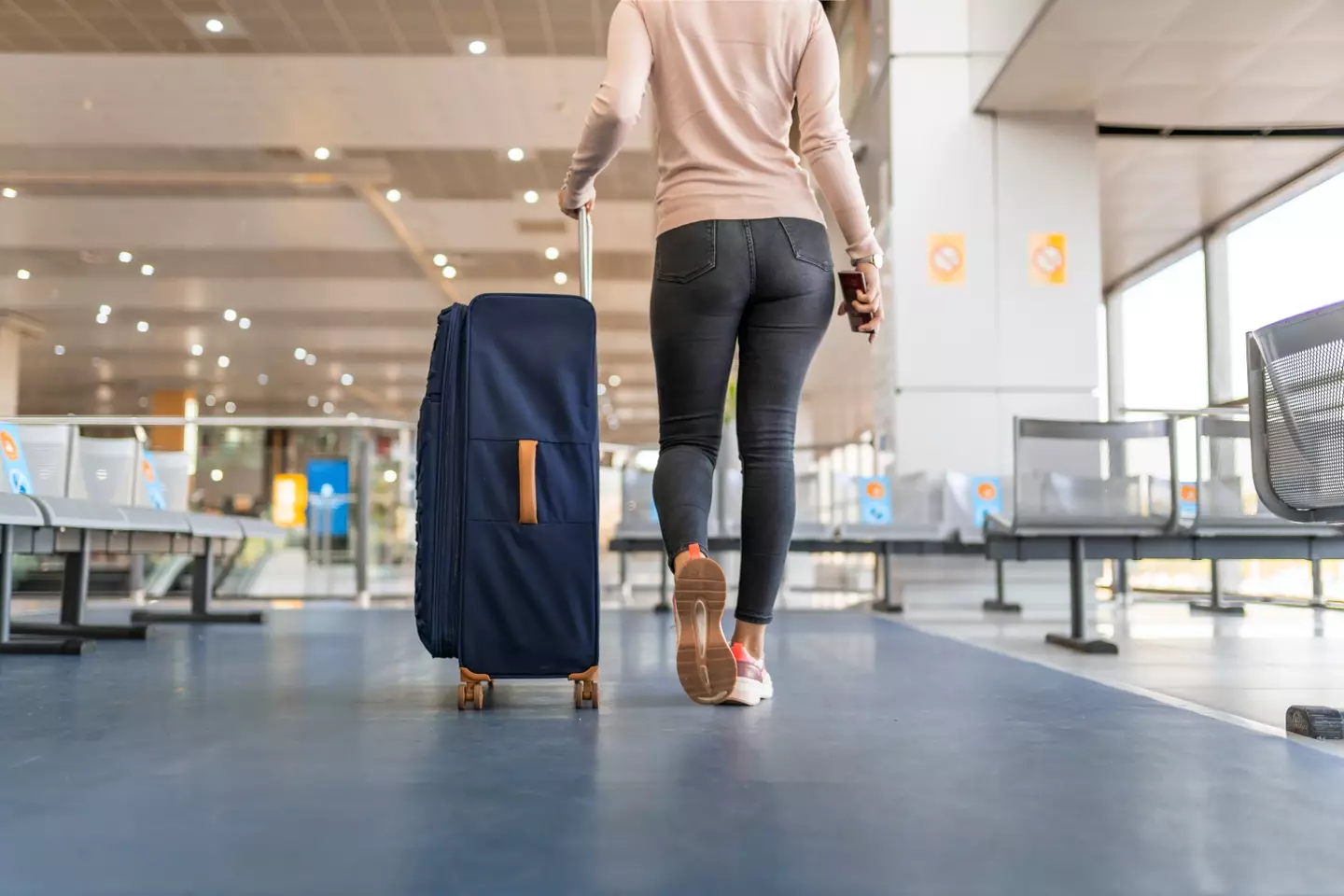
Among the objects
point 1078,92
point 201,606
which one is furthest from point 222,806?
point 1078,92

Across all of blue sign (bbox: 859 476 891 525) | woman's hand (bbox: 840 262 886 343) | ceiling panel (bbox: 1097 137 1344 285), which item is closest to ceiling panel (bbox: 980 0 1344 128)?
ceiling panel (bbox: 1097 137 1344 285)

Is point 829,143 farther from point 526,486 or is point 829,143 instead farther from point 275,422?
point 275,422

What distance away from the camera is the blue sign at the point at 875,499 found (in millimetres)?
6621

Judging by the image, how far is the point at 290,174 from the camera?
461 inches

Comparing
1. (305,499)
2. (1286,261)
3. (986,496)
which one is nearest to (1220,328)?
(1286,261)

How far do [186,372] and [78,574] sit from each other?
62.1ft

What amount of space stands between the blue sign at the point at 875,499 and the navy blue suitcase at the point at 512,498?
4706 millimetres

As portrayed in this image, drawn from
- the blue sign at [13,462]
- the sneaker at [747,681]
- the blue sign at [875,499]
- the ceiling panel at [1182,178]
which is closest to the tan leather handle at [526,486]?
the sneaker at [747,681]

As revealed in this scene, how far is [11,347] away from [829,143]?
18.2 meters

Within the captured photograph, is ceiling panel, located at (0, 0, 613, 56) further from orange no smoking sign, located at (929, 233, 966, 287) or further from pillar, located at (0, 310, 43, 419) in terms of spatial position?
pillar, located at (0, 310, 43, 419)

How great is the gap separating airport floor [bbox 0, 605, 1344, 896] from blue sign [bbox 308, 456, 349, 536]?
5313 millimetres

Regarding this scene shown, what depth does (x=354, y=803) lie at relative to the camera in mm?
1264

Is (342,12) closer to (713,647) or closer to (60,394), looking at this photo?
(713,647)

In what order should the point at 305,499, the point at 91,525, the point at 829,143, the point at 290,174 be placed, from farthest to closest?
the point at 290,174, the point at 305,499, the point at 91,525, the point at 829,143
